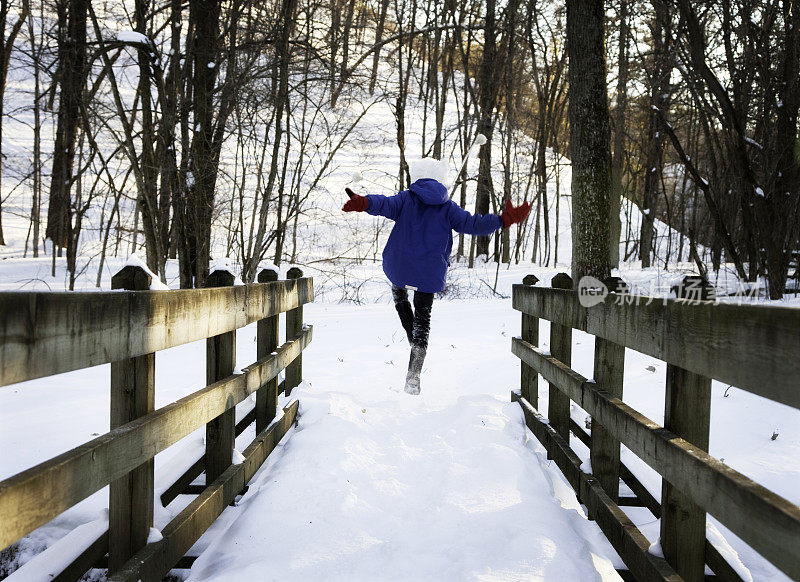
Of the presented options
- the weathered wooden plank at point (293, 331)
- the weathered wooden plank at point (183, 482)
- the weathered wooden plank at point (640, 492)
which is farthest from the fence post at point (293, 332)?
the weathered wooden plank at point (640, 492)

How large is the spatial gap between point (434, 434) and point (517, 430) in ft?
2.36

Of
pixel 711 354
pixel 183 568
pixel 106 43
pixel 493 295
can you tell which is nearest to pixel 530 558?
pixel 711 354

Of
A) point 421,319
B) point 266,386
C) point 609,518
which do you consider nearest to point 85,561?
point 266,386

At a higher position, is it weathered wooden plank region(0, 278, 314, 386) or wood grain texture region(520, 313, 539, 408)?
weathered wooden plank region(0, 278, 314, 386)

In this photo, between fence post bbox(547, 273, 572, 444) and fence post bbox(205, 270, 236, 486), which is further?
fence post bbox(547, 273, 572, 444)

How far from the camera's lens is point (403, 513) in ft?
11.1

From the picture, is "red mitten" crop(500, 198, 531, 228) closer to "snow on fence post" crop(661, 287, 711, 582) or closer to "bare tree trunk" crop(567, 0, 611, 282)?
"bare tree trunk" crop(567, 0, 611, 282)

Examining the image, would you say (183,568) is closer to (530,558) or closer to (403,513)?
(403,513)

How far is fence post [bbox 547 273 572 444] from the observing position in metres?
4.45

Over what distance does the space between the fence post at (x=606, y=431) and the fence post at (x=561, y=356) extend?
830 millimetres

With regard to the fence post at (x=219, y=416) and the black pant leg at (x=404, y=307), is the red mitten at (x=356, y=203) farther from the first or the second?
the fence post at (x=219, y=416)

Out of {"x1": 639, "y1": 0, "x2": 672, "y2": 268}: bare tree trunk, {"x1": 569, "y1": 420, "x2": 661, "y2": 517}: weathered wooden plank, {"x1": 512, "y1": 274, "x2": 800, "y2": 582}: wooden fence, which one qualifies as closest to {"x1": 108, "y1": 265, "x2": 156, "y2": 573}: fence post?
{"x1": 512, "y1": 274, "x2": 800, "y2": 582}: wooden fence

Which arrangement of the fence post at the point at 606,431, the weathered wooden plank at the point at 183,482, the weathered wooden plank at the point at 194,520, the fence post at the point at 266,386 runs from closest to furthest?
the weathered wooden plank at the point at 194,520 < the fence post at the point at 606,431 < the weathered wooden plank at the point at 183,482 < the fence post at the point at 266,386

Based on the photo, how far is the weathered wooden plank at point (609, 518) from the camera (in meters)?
2.51
